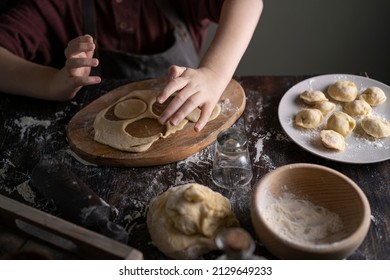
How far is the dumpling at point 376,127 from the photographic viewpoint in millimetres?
1008

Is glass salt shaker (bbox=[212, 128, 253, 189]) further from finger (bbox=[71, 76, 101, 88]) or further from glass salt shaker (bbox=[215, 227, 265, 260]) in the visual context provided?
finger (bbox=[71, 76, 101, 88])

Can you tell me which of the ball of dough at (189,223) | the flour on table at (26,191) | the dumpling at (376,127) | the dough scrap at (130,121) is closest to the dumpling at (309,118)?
the dumpling at (376,127)

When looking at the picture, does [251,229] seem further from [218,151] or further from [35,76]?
[35,76]

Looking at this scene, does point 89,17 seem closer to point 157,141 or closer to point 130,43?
point 130,43

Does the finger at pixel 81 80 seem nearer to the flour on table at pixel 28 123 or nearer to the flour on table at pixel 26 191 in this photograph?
the flour on table at pixel 28 123

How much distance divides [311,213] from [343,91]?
42cm

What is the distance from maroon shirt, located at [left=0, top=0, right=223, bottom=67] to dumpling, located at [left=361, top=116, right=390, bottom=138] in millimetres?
572

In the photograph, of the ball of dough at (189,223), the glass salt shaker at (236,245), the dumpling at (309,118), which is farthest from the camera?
the dumpling at (309,118)

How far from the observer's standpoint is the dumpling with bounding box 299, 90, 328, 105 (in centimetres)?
111

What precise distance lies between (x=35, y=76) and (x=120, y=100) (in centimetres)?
26

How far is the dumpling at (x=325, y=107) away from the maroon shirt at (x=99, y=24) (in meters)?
0.45

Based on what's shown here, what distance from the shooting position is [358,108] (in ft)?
3.54

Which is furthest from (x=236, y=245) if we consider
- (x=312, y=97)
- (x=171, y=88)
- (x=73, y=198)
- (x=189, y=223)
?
(x=312, y=97)

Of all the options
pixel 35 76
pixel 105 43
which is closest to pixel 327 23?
pixel 105 43
